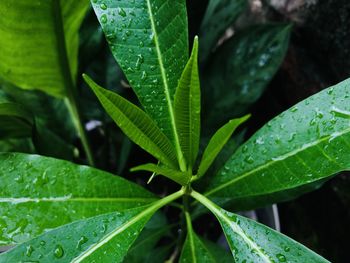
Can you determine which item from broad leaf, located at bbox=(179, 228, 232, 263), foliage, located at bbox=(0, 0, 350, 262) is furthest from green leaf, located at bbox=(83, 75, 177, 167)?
broad leaf, located at bbox=(179, 228, 232, 263)

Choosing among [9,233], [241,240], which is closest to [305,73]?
[241,240]

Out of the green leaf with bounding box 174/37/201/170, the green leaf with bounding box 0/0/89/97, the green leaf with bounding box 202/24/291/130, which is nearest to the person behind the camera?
the green leaf with bounding box 174/37/201/170

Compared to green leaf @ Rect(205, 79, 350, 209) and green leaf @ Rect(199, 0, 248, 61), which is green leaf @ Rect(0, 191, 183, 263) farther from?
green leaf @ Rect(199, 0, 248, 61)

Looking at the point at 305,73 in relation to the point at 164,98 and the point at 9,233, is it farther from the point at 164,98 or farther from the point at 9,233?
the point at 9,233

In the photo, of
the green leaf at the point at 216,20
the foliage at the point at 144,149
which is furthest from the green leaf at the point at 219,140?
the green leaf at the point at 216,20

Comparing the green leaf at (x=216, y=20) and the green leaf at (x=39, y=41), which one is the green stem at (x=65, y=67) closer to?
the green leaf at (x=39, y=41)
